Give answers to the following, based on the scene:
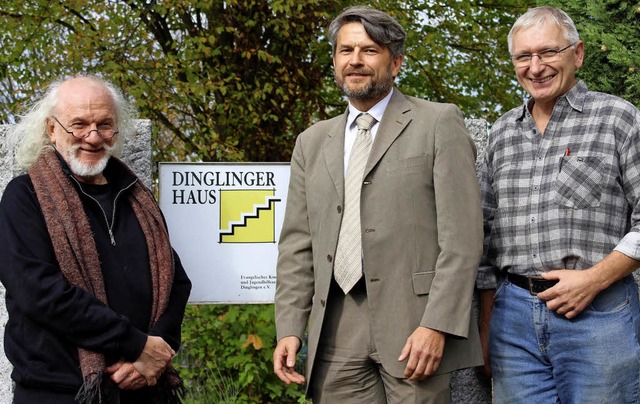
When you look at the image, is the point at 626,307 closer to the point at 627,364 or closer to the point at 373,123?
the point at 627,364

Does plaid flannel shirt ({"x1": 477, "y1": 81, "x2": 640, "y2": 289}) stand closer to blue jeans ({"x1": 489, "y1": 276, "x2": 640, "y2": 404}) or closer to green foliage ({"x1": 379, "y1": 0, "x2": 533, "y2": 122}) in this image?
blue jeans ({"x1": 489, "y1": 276, "x2": 640, "y2": 404})

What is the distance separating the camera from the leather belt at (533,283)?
3.04m

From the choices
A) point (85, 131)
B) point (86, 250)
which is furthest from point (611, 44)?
point (86, 250)

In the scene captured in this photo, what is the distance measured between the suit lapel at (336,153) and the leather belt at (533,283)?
73 cm

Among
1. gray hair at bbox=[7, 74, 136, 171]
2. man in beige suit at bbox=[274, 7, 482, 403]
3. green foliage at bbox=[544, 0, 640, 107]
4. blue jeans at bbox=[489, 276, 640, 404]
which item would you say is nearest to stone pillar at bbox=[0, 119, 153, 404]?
gray hair at bbox=[7, 74, 136, 171]

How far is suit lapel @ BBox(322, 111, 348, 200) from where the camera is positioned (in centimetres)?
317

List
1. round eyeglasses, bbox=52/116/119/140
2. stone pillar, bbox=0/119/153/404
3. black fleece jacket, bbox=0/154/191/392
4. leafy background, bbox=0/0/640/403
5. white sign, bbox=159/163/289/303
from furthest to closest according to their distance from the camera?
leafy background, bbox=0/0/640/403 < white sign, bbox=159/163/289/303 < stone pillar, bbox=0/119/153/404 < round eyeglasses, bbox=52/116/119/140 < black fleece jacket, bbox=0/154/191/392

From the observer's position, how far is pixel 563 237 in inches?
119

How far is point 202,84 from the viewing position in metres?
8.86

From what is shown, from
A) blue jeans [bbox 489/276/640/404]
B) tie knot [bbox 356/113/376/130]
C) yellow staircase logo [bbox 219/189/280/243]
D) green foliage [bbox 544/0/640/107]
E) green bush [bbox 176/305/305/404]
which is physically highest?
green foliage [bbox 544/0/640/107]

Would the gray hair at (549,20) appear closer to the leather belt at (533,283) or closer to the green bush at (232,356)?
the leather belt at (533,283)

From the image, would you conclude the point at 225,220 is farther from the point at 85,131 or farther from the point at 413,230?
the point at 413,230

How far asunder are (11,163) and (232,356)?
2.63 meters

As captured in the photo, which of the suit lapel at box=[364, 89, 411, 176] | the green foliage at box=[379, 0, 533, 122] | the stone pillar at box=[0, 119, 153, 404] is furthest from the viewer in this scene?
the green foliage at box=[379, 0, 533, 122]
